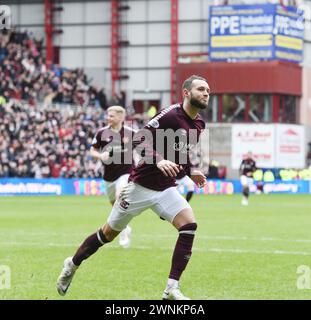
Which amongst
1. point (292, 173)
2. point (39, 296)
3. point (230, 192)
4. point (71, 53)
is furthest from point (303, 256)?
point (71, 53)

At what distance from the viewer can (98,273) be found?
1288 centimetres

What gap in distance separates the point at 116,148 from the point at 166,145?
725 centimetres

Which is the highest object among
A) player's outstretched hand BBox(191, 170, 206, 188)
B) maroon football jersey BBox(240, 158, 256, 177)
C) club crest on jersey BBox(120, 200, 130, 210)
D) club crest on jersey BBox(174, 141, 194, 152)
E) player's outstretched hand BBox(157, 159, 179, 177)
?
club crest on jersey BBox(174, 141, 194, 152)

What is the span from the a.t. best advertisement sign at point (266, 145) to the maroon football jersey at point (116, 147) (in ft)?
127

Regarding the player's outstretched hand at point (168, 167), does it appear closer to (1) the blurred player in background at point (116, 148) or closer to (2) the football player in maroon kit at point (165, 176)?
(2) the football player in maroon kit at point (165, 176)

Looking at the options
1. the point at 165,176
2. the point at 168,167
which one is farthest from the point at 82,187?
the point at 168,167

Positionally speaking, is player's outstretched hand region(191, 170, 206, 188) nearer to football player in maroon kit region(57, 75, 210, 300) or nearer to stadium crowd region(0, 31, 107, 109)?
football player in maroon kit region(57, 75, 210, 300)

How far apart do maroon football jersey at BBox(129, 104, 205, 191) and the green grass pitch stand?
134 centimetres

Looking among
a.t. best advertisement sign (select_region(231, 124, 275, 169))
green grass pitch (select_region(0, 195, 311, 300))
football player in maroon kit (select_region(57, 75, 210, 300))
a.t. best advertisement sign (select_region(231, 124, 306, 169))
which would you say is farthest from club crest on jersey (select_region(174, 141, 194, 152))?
a.t. best advertisement sign (select_region(231, 124, 275, 169))

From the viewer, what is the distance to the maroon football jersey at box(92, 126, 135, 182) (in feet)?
57.2

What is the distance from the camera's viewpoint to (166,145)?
34.2ft

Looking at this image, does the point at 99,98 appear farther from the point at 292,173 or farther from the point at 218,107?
the point at 292,173

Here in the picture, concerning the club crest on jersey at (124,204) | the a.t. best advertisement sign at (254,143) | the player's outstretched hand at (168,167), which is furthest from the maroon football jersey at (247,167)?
the player's outstretched hand at (168,167)

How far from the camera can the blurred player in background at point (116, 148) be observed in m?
17.1
